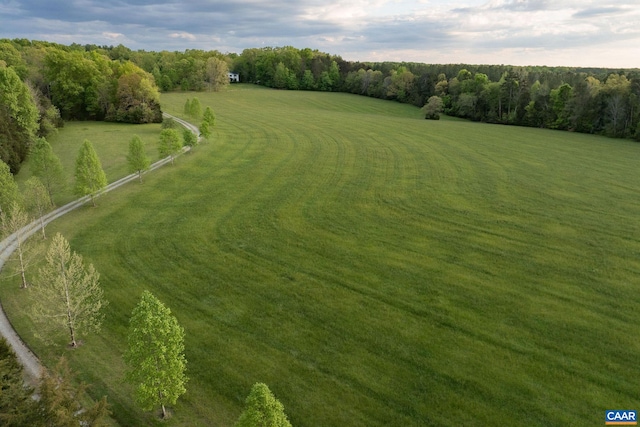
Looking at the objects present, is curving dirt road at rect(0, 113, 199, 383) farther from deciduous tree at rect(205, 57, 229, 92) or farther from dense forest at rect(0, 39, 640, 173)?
deciduous tree at rect(205, 57, 229, 92)

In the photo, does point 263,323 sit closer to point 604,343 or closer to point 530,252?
point 604,343

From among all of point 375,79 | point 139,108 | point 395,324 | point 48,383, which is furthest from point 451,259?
point 375,79

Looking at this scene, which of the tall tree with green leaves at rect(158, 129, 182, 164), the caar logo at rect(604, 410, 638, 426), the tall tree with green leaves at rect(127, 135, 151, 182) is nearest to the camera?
the caar logo at rect(604, 410, 638, 426)

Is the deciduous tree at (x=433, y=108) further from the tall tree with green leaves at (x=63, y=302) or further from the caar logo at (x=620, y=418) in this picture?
the tall tree with green leaves at (x=63, y=302)

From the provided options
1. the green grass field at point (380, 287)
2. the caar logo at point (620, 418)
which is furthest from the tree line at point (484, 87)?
the caar logo at point (620, 418)

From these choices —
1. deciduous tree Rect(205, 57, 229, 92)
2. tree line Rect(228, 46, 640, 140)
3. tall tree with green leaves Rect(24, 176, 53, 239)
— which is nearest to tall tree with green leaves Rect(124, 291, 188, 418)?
tall tree with green leaves Rect(24, 176, 53, 239)

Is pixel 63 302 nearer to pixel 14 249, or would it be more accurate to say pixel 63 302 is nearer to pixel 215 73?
pixel 14 249

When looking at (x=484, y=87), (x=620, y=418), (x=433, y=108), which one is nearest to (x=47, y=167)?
(x=620, y=418)

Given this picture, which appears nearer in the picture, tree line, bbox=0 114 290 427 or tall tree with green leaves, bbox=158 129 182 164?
tree line, bbox=0 114 290 427
